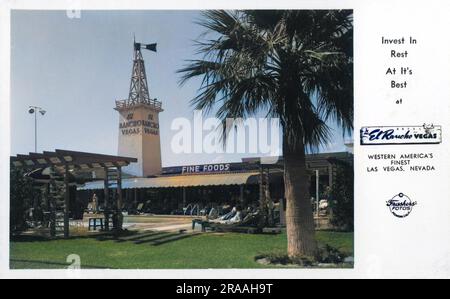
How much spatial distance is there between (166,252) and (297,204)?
124 cm

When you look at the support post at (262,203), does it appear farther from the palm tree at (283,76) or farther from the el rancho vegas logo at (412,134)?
the el rancho vegas logo at (412,134)

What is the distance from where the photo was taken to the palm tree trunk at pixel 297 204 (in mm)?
4418

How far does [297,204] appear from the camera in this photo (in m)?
4.54

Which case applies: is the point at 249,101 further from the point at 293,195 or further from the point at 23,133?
the point at 23,133

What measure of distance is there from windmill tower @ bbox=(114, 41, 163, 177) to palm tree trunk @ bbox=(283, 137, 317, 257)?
1.15m

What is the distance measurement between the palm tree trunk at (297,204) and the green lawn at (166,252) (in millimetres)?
90

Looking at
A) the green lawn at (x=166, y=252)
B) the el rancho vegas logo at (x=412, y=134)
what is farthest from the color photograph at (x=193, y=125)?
the el rancho vegas logo at (x=412, y=134)

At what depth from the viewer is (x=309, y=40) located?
4.41 metres

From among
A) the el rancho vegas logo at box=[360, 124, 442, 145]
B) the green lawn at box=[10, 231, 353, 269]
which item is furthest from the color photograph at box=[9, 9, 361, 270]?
the el rancho vegas logo at box=[360, 124, 442, 145]

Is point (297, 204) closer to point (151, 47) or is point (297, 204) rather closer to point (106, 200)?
point (106, 200)

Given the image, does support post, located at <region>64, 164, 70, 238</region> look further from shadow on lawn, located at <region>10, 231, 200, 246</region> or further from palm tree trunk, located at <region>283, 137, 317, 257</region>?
palm tree trunk, located at <region>283, 137, 317, 257</region>

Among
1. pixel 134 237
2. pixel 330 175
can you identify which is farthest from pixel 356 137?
pixel 134 237

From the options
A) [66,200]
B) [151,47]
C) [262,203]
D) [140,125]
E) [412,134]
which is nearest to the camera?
[412,134]
